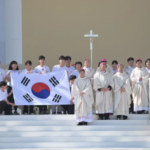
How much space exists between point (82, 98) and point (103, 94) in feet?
1.97

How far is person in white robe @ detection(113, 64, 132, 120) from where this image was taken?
1289cm

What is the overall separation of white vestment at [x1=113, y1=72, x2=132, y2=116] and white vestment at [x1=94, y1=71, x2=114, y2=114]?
13cm

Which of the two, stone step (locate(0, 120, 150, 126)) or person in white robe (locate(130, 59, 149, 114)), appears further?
person in white robe (locate(130, 59, 149, 114))

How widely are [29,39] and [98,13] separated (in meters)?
2.81

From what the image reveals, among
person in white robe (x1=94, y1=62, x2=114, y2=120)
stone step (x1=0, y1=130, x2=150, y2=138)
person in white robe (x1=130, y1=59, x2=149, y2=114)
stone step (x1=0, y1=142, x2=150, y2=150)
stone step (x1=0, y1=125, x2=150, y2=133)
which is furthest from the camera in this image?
person in white robe (x1=130, y1=59, x2=149, y2=114)

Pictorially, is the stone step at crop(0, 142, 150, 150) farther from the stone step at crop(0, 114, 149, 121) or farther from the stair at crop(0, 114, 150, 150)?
the stone step at crop(0, 114, 149, 121)

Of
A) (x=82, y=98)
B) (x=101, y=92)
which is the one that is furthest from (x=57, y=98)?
(x=101, y=92)

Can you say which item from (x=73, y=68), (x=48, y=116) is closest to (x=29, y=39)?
(x=73, y=68)

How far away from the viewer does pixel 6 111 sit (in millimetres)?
13352

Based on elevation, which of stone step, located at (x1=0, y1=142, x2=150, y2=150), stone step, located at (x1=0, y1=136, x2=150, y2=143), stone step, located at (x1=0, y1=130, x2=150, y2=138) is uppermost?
stone step, located at (x1=0, y1=130, x2=150, y2=138)

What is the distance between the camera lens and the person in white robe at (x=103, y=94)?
12.9 m

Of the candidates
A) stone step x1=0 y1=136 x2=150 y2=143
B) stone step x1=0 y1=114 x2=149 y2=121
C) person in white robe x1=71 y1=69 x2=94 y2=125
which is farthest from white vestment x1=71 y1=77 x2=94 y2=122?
stone step x1=0 y1=136 x2=150 y2=143

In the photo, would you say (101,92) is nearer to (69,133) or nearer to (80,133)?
(80,133)

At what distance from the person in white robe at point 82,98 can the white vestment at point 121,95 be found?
A: 0.69 meters
